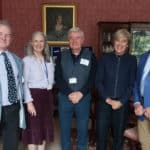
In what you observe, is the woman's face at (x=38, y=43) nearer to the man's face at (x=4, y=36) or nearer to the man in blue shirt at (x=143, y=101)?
the man's face at (x=4, y=36)

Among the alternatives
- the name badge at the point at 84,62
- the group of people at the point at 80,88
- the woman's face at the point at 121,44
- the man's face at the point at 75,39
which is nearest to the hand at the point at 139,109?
the group of people at the point at 80,88

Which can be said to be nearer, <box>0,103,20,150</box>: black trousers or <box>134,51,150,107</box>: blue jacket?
<box>0,103,20,150</box>: black trousers

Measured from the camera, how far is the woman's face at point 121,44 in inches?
136

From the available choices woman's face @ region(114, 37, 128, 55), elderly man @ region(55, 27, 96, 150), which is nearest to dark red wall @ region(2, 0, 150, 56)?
elderly man @ region(55, 27, 96, 150)

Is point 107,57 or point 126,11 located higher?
point 126,11

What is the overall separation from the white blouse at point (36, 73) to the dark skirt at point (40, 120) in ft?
0.21

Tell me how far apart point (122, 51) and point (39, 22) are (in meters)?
3.68

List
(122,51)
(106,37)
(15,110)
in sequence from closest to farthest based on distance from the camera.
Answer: (15,110) → (122,51) → (106,37)

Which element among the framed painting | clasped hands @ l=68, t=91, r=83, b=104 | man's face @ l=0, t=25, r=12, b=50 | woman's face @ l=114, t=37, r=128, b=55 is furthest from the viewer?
the framed painting

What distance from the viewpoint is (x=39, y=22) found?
6.90 metres

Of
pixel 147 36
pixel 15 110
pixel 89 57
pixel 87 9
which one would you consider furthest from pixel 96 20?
pixel 15 110

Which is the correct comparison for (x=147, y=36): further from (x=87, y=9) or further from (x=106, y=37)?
(x=87, y=9)

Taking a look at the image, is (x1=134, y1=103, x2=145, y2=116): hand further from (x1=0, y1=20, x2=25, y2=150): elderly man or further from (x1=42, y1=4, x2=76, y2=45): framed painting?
(x1=42, y1=4, x2=76, y2=45): framed painting

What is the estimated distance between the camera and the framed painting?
22.3 ft
